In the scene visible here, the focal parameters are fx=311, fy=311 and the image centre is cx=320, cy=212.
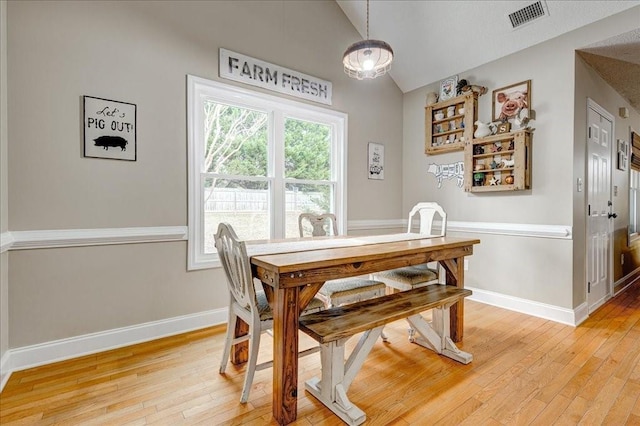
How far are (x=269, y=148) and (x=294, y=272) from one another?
198 centimetres

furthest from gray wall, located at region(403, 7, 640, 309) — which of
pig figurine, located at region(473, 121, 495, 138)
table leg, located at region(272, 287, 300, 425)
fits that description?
table leg, located at region(272, 287, 300, 425)

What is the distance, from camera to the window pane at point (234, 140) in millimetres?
2861

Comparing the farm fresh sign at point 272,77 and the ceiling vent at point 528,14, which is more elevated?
the ceiling vent at point 528,14

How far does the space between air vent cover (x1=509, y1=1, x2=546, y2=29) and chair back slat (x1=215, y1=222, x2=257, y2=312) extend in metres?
3.24

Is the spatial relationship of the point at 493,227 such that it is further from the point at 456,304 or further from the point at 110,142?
the point at 110,142

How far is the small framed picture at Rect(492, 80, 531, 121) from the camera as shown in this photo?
3.07m

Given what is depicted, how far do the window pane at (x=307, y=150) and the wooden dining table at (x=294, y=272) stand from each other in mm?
1435

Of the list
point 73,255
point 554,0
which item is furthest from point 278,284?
point 554,0

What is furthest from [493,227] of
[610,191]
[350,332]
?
[350,332]

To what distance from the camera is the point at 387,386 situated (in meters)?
1.85

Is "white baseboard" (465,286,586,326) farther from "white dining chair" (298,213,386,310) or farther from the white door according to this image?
"white dining chair" (298,213,386,310)

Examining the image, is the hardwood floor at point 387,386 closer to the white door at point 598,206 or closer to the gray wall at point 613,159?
the white door at point 598,206

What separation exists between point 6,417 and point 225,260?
1311 mm

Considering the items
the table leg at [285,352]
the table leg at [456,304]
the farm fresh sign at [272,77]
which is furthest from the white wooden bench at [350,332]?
the farm fresh sign at [272,77]
